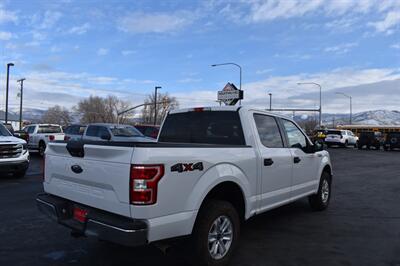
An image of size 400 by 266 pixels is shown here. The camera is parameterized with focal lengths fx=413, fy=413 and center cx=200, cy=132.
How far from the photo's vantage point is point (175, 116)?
6445mm

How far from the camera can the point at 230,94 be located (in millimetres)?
19516

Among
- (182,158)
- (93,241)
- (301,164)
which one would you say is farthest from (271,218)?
(182,158)

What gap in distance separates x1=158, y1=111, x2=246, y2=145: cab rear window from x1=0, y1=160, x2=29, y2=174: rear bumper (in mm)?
6928

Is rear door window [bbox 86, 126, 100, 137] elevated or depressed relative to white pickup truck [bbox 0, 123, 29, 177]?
elevated

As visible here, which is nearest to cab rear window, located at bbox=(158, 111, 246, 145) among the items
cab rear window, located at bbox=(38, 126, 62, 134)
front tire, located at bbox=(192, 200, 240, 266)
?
front tire, located at bbox=(192, 200, 240, 266)

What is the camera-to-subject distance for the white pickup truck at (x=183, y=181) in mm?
3943

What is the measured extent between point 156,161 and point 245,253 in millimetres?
2206

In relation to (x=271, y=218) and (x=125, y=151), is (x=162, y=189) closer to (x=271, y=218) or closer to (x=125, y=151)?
(x=125, y=151)

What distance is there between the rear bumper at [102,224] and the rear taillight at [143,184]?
211mm

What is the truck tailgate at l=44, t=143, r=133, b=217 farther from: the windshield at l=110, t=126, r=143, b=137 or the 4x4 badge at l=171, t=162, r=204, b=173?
the windshield at l=110, t=126, r=143, b=137

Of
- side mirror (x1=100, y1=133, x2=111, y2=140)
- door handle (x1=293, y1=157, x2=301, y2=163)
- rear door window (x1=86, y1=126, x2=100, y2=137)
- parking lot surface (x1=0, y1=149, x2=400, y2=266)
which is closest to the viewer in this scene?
parking lot surface (x1=0, y1=149, x2=400, y2=266)

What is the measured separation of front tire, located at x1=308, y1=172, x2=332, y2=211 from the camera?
783 centimetres

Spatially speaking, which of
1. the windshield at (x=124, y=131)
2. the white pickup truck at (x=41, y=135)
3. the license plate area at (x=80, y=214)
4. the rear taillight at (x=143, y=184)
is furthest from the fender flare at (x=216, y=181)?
the white pickup truck at (x=41, y=135)

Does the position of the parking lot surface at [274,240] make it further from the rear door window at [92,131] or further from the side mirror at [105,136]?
the rear door window at [92,131]
